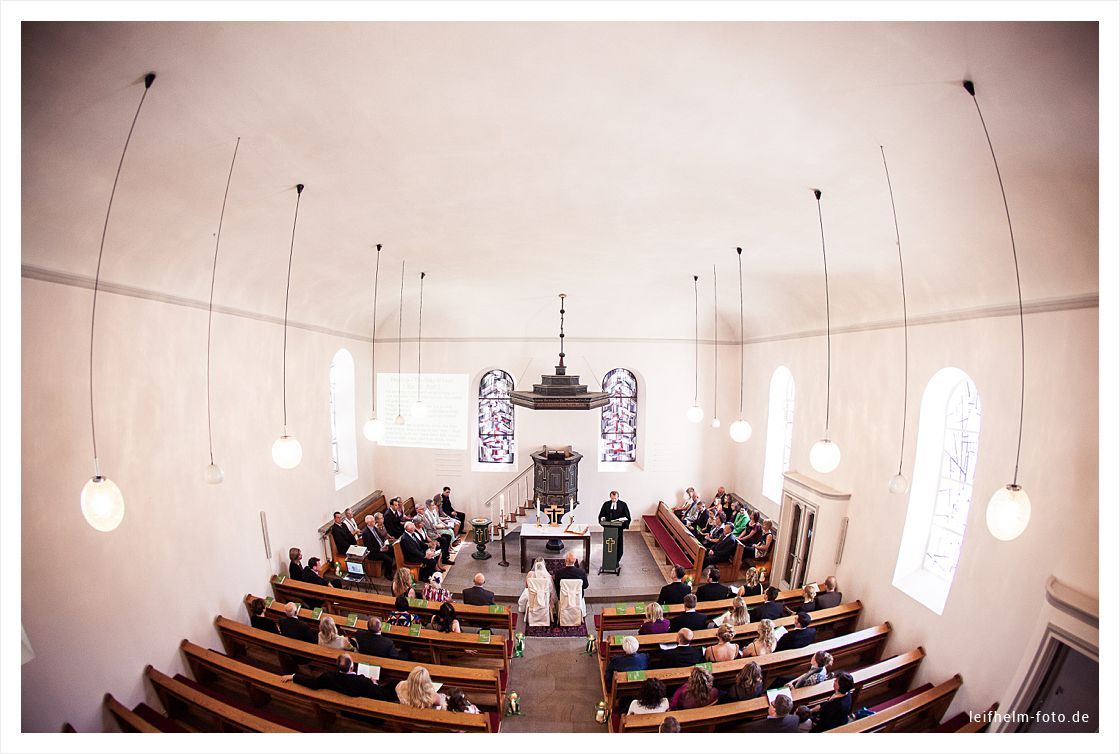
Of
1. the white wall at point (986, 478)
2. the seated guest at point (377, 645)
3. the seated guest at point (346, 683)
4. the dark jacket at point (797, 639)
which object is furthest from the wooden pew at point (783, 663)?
the seated guest at point (377, 645)

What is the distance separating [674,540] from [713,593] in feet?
9.46

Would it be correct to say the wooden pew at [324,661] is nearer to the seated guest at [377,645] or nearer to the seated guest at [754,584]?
the seated guest at [377,645]

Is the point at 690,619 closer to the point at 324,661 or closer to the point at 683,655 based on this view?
the point at 683,655

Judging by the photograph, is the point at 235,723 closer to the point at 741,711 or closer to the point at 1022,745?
the point at 741,711

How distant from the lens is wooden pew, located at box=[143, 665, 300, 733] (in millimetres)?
3400

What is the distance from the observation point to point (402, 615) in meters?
5.34

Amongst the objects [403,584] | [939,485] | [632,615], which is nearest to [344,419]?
[403,584]

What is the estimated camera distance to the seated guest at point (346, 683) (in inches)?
150

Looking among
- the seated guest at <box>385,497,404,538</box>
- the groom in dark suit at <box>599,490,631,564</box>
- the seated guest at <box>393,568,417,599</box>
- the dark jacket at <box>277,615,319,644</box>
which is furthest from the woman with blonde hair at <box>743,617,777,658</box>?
the seated guest at <box>385,497,404,538</box>

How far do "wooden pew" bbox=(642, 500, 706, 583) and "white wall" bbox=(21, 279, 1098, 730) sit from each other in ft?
7.20

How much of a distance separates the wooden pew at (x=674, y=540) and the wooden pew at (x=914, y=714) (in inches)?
135

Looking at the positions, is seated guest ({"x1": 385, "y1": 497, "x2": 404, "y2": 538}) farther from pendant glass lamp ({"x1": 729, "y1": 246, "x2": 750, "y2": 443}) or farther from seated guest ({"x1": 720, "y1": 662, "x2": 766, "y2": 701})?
seated guest ({"x1": 720, "y1": 662, "x2": 766, "y2": 701})

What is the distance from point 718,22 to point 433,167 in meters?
2.21

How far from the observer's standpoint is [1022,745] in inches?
99.0
